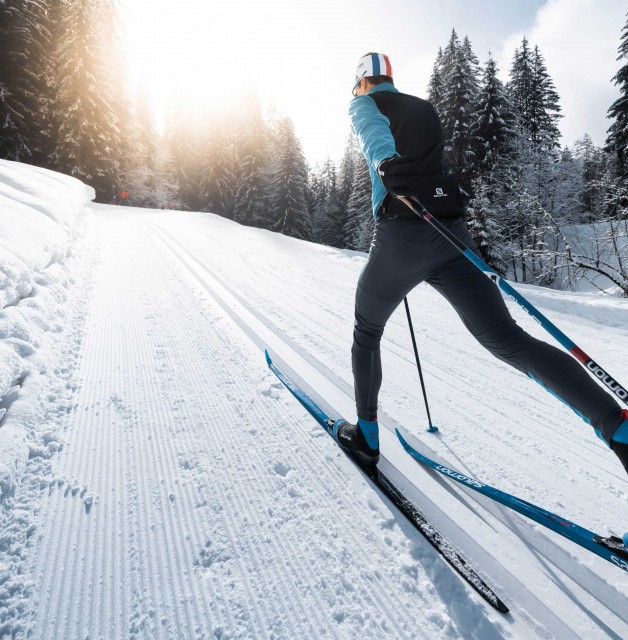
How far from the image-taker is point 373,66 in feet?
6.05

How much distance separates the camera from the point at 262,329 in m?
4.24

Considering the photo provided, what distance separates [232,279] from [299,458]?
489cm

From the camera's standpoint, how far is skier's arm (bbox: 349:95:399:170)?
1.68 metres

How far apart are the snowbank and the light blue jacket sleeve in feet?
7.31

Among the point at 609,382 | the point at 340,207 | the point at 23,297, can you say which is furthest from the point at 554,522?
the point at 340,207

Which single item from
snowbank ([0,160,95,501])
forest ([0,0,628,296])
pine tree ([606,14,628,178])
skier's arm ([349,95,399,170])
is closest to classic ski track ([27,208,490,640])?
snowbank ([0,160,95,501])

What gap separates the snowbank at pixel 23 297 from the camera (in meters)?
2.04

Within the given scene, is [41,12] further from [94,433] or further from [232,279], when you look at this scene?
[94,433]

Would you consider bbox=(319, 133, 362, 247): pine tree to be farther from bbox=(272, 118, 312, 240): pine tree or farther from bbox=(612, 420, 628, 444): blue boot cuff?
bbox=(612, 420, 628, 444): blue boot cuff

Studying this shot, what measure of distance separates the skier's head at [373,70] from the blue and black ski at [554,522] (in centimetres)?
201

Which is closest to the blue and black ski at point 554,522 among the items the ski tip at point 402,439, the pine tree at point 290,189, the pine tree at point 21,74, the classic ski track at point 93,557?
the ski tip at point 402,439

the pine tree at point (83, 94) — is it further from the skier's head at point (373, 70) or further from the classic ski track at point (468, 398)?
the skier's head at point (373, 70)

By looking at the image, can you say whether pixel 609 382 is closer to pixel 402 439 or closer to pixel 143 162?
pixel 402 439

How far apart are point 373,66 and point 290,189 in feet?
111
